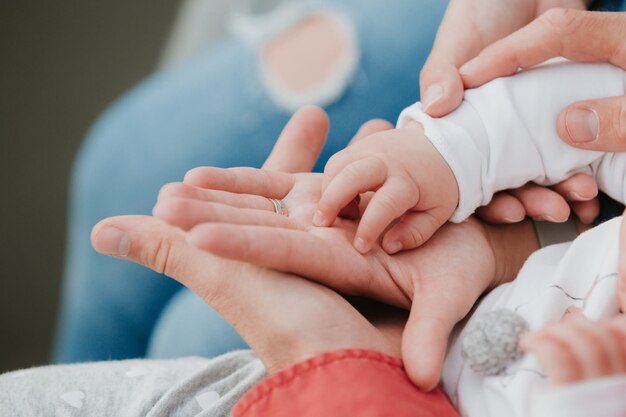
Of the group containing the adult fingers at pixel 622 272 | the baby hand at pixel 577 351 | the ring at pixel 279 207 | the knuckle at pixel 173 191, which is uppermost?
the knuckle at pixel 173 191

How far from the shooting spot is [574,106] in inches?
23.9

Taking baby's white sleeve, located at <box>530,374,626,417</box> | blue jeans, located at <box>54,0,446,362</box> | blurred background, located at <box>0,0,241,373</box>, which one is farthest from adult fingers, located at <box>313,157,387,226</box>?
blurred background, located at <box>0,0,241,373</box>

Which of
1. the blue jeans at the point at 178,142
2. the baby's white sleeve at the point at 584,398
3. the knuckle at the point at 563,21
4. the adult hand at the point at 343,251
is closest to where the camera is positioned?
the baby's white sleeve at the point at 584,398

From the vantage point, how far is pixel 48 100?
1729 millimetres

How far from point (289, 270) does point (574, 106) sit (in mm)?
278

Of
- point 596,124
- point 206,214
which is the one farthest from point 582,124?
point 206,214

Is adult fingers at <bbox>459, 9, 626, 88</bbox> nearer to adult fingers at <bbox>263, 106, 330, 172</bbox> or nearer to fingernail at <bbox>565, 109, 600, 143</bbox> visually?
fingernail at <bbox>565, 109, 600, 143</bbox>

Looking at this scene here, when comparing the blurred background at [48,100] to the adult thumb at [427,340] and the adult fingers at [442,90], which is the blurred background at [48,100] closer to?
the adult fingers at [442,90]

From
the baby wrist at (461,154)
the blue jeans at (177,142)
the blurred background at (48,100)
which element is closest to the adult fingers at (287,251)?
the baby wrist at (461,154)

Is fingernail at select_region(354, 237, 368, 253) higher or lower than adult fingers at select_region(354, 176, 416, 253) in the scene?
lower

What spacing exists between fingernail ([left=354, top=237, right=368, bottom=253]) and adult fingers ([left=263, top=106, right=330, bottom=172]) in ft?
0.52

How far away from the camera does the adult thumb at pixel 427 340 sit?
51 centimetres

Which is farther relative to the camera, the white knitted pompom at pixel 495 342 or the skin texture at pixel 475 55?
the skin texture at pixel 475 55

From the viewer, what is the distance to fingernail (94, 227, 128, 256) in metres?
0.52
